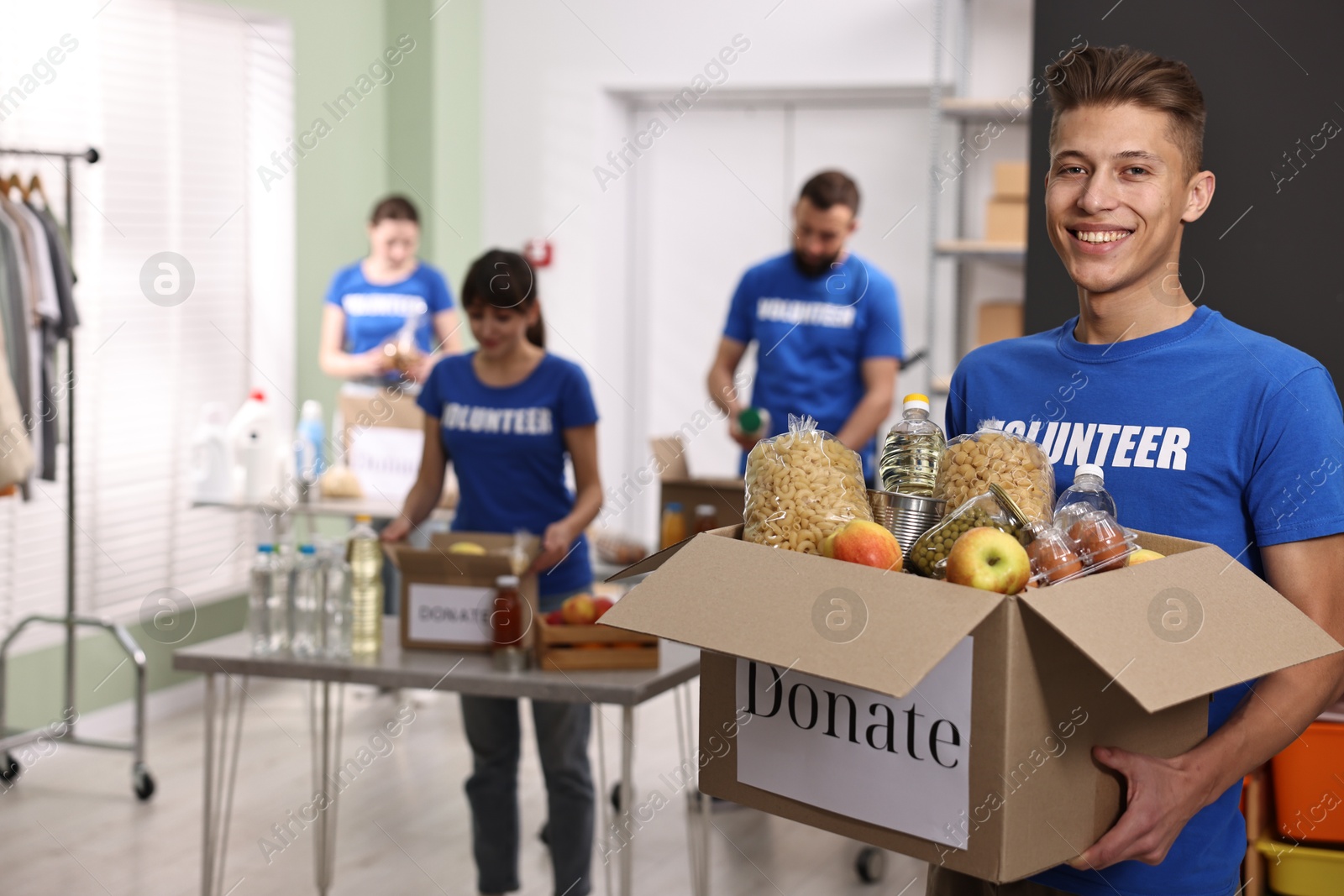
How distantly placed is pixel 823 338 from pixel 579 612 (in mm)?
1558

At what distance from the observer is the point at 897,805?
1.15 m

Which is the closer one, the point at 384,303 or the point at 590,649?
the point at 590,649

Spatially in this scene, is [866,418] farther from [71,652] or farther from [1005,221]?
[71,652]

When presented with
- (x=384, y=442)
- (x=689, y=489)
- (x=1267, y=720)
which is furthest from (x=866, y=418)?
(x=1267, y=720)

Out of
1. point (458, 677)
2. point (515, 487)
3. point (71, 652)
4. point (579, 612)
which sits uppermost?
point (515, 487)

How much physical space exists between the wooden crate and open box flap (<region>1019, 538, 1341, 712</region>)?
4.62ft

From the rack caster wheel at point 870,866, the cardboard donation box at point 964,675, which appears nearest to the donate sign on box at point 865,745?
the cardboard donation box at point 964,675

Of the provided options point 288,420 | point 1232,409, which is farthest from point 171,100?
point 1232,409

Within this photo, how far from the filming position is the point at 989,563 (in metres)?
1.05

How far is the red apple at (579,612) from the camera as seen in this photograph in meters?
2.49

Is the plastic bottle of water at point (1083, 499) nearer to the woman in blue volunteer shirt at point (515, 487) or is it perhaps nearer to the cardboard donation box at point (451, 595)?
the cardboard donation box at point (451, 595)

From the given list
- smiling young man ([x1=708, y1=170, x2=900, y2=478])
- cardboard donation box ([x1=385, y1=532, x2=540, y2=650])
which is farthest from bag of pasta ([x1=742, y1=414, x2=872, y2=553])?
smiling young man ([x1=708, y1=170, x2=900, y2=478])

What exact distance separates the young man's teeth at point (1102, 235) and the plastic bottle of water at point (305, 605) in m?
1.77

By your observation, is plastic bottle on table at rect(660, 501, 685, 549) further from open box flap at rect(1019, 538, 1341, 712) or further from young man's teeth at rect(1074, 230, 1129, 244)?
open box flap at rect(1019, 538, 1341, 712)
